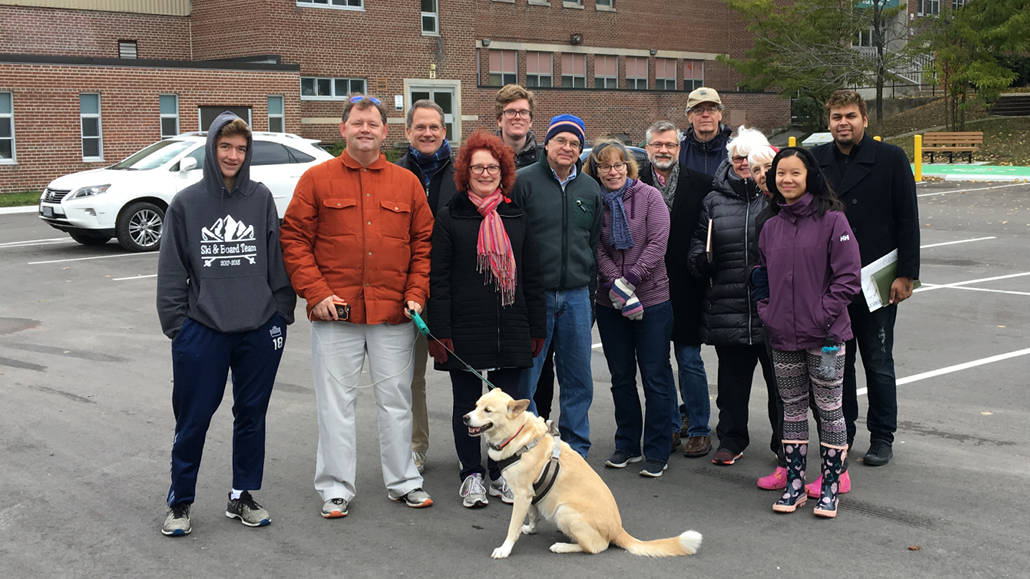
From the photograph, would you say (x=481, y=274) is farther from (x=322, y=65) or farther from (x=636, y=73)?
(x=636, y=73)

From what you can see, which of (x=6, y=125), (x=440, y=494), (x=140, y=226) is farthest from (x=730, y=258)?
(x=6, y=125)

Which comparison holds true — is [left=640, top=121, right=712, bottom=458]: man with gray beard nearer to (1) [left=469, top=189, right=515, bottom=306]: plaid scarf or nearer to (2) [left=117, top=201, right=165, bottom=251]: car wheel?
(1) [left=469, top=189, right=515, bottom=306]: plaid scarf

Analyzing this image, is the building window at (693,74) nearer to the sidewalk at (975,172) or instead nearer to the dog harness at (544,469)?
the sidewalk at (975,172)

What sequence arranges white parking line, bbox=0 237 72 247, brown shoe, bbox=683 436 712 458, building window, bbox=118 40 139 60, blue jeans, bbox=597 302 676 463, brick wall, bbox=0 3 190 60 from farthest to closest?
1. building window, bbox=118 40 139 60
2. brick wall, bbox=0 3 190 60
3. white parking line, bbox=0 237 72 247
4. brown shoe, bbox=683 436 712 458
5. blue jeans, bbox=597 302 676 463

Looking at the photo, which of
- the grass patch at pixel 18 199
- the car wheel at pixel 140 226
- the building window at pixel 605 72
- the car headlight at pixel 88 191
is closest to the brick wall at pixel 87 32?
the grass patch at pixel 18 199

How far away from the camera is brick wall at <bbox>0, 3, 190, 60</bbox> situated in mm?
38031

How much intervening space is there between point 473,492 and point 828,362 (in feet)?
6.82

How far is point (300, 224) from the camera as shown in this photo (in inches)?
216

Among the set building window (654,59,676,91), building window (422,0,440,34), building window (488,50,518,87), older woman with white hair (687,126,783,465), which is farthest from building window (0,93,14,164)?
building window (654,59,676,91)

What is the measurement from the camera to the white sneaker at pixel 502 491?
5805 millimetres

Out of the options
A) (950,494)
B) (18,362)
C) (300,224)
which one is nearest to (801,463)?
(950,494)

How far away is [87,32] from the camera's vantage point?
40000 mm

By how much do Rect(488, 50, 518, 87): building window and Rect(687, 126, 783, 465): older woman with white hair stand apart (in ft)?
139

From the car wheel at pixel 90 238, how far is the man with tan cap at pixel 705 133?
12.8 metres
